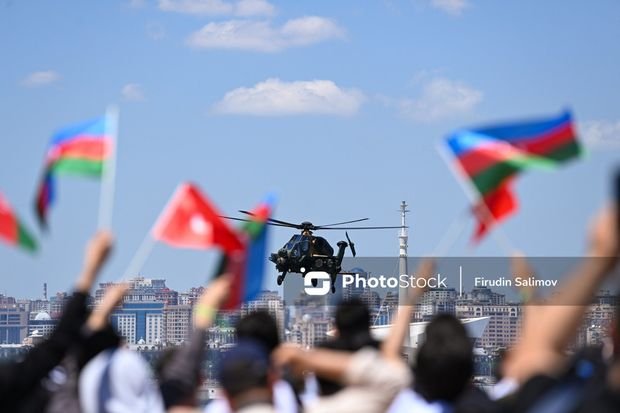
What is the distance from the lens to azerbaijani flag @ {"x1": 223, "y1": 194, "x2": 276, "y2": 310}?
828 centimetres

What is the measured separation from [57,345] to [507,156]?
8.94 ft

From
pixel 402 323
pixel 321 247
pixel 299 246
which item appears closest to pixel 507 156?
pixel 402 323

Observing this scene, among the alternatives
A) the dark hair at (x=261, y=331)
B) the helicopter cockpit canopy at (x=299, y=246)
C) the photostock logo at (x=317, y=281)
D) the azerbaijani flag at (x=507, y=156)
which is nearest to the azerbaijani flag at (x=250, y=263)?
the dark hair at (x=261, y=331)

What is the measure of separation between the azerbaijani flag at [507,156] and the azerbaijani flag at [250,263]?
1.15 meters

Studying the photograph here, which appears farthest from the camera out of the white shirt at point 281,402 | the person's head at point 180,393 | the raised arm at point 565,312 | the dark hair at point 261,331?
the white shirt at point 281,402

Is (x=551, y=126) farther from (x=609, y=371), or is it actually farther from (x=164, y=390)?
(x=609, y=371)

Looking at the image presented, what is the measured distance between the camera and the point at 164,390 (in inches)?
316

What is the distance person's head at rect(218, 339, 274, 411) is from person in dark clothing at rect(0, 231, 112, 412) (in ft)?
4.18

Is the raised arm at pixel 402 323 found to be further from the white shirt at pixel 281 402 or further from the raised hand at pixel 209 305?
the raised hand at pixel 209 305

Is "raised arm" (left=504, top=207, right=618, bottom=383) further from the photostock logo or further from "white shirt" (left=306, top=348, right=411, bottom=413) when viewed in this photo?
the photostock logo

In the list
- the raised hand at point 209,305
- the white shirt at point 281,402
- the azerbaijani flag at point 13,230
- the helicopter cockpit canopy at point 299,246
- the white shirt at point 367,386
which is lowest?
the white shirt at point 281,402

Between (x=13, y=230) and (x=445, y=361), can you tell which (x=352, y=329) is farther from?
(x=13, y=230)

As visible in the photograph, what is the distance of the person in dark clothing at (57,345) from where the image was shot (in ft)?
25.8

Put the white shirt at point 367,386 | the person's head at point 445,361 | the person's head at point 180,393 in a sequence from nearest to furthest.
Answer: the white shirt at point 367,386, the person's head at point 445,361, the person's head at point 180,393
